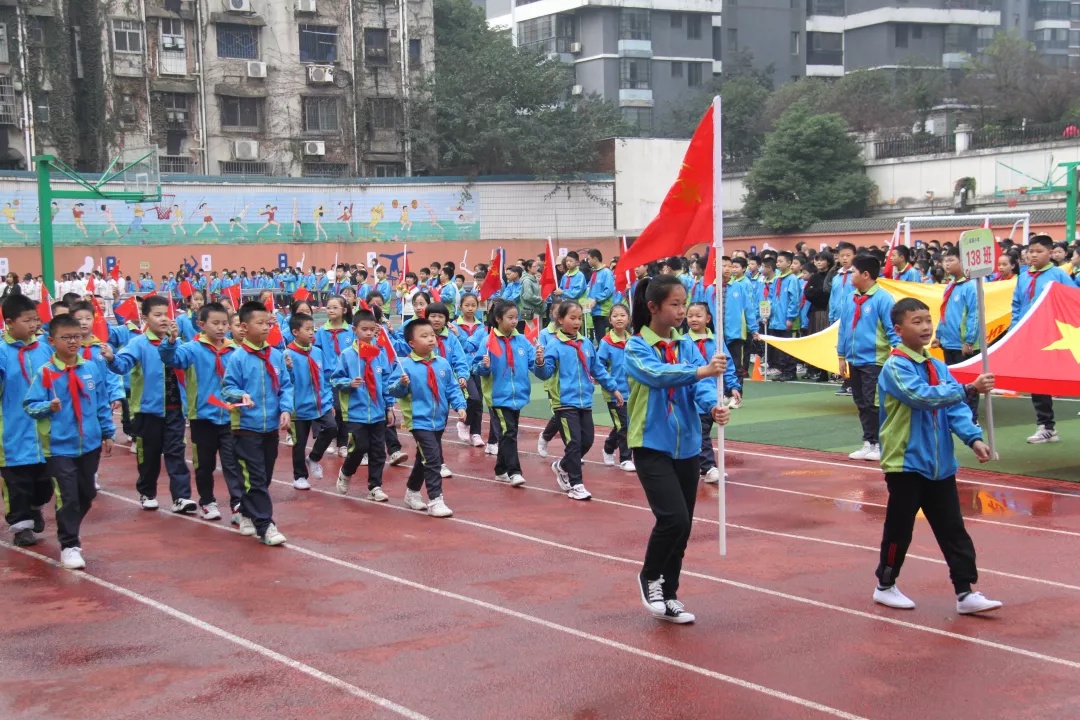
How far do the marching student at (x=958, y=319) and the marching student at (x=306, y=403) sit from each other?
6.57m

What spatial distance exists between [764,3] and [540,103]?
72.3ft

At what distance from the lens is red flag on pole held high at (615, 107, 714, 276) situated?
700cm

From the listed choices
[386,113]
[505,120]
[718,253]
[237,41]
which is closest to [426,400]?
[718,253]

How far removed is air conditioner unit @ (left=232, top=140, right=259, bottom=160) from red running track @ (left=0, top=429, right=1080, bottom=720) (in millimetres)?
35911

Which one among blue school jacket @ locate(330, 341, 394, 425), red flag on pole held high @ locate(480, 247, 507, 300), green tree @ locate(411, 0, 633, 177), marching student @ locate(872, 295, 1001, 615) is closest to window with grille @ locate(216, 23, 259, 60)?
green tree @ locate(411, 0, 633, 177)

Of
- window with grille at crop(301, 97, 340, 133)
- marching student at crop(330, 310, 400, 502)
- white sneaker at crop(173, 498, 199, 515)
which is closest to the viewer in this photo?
white sneaker at crop(173, 498, 199, 515)

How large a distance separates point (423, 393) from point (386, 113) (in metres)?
39.1

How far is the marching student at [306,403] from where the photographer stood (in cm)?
1128

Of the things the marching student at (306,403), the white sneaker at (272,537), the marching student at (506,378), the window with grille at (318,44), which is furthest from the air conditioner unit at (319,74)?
the white sneaker at (272,537)

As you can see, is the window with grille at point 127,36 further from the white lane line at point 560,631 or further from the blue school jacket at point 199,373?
the white lane line at point 560,631

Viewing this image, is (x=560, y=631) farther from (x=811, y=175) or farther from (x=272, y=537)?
(x=811, y=175)

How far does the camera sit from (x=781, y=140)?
135 ft

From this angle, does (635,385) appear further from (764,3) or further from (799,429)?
(764,3)

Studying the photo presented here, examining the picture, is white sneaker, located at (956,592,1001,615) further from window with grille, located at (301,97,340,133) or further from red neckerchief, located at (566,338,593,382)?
window with grille, located at (301,97,340,133)
